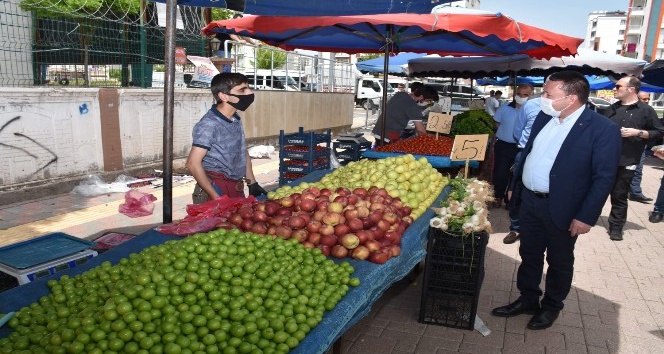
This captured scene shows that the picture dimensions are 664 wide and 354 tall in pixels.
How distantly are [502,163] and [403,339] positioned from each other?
4919mm

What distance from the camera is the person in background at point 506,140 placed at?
769 cm

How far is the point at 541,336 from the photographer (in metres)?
4.01

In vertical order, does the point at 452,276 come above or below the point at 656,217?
above

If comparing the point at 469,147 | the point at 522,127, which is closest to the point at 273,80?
the point at 522,127

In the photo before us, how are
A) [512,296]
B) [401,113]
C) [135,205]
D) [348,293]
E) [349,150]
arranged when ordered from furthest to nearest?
[349,150], [401,113], [135,205], [512,296], [348,293]

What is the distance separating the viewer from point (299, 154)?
7.53 metres

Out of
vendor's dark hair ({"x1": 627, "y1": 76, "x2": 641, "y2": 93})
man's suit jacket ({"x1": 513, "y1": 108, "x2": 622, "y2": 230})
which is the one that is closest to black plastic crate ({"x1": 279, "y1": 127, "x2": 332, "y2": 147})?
man's suit jacket ({"x1": 513, "y1": 108, "x2": 622, "y2": 230})

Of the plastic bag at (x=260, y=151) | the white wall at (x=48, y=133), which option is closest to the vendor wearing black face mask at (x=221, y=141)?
the white wall at (x=48, y=133)

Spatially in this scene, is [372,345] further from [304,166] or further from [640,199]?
[640,199]

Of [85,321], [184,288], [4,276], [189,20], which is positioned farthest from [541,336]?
[189,20]

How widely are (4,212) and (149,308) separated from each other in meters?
5.73

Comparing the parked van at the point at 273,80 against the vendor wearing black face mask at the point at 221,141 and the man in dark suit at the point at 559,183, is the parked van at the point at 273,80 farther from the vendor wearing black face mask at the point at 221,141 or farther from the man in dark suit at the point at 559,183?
the man in dark suit at the point at 559,183

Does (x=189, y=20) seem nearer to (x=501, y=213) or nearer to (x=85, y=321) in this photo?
(x=501, y=213)

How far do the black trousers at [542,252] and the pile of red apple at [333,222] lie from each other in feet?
3.94
